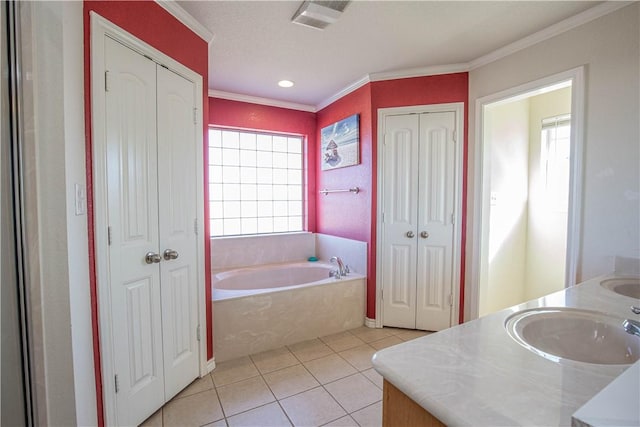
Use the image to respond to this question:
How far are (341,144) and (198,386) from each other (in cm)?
252

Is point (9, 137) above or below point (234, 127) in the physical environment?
below

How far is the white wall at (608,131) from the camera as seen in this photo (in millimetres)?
1713

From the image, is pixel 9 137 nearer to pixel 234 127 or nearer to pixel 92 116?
pixel 92 116

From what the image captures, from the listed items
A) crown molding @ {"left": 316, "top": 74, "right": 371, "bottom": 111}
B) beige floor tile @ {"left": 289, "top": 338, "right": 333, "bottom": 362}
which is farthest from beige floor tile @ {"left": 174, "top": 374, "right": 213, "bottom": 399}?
crown molding @ {"left": 316, "top": 74, "right": 371, "bottom": 111}

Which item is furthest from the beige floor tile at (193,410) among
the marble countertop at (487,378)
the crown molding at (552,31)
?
the crown molding at (552,31)

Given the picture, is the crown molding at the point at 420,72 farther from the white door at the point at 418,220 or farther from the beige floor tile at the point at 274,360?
the beige floor tile at the point at 274,360

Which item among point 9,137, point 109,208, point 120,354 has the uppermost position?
point 9,137

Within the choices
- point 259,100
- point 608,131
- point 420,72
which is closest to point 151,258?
point 259,100

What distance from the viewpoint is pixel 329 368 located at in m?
2.23

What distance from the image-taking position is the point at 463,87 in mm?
2656

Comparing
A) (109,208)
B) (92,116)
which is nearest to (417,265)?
(109,208)

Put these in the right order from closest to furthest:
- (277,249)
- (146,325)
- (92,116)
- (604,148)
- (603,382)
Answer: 1. (603,382)
2. (92,116)
3. (146,325)
4. (604,148)
5. (277,249)

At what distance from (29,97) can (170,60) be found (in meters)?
1.08

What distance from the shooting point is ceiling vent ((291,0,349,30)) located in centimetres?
176
